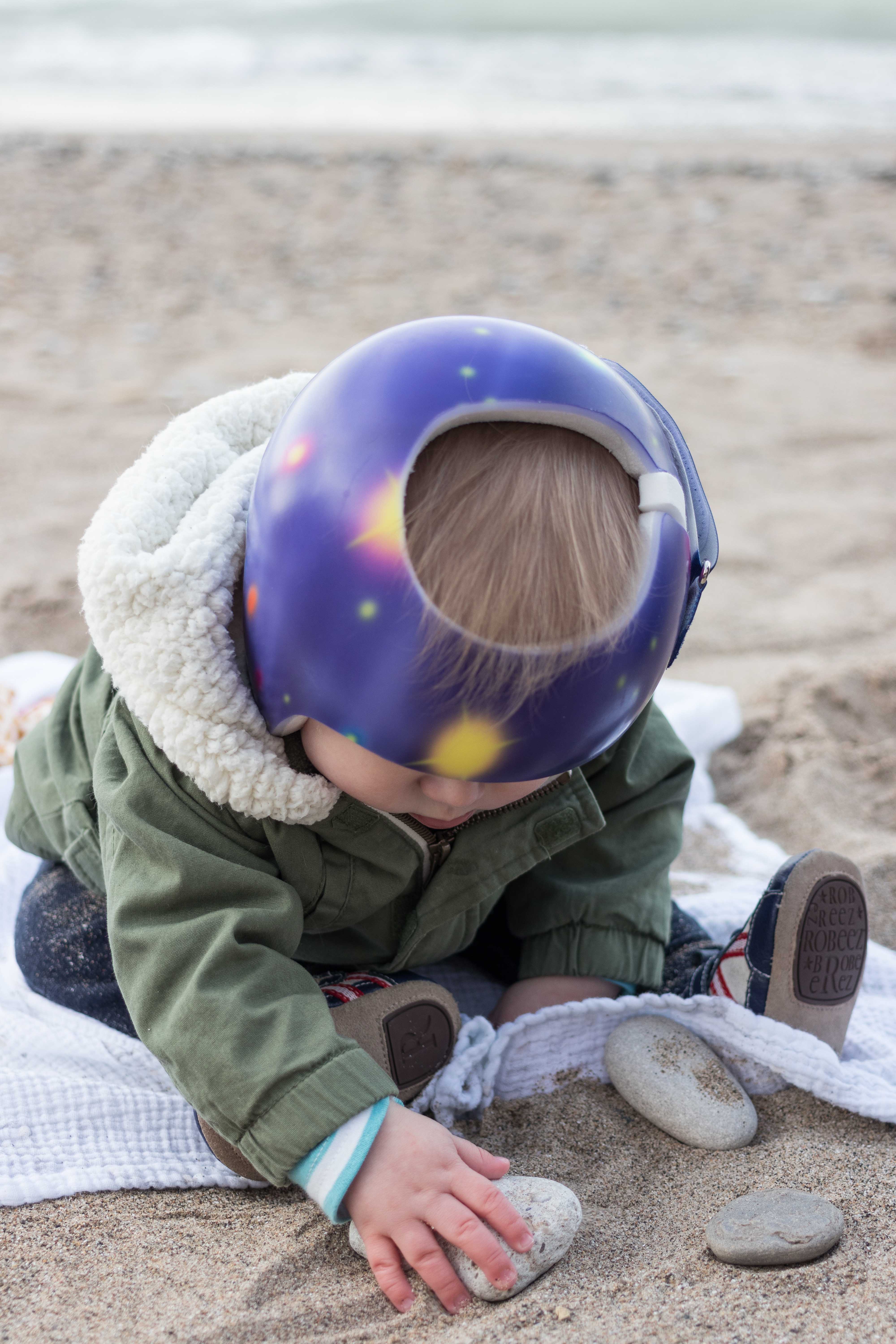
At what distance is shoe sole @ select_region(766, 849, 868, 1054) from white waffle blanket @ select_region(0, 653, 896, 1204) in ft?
0.13

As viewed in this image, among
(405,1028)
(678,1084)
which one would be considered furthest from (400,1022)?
(678,1084)

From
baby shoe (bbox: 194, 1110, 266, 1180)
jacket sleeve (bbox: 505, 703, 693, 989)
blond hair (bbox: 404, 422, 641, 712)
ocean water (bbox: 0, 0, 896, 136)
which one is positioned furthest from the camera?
ocean water (bbox: 0, 0, 896, 136)

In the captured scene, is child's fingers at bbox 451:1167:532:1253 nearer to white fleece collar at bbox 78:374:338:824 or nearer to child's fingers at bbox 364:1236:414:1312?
child's fingers at bbox 364:1236:414:1312

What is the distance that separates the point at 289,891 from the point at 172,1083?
421 millimetres

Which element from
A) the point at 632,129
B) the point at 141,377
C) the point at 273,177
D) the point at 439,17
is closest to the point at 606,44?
the point at 439,17

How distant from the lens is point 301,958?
5.07ft

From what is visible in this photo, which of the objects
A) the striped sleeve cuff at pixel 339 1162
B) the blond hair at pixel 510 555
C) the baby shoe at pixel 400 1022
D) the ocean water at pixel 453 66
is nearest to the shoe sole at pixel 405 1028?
the baby shoe at pixel 400 1022

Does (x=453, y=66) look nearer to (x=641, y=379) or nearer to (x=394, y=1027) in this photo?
(x=641, y=379)

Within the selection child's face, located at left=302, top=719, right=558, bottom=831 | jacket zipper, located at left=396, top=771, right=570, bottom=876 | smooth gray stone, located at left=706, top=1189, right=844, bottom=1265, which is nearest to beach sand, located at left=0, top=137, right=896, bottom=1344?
smooth gray stone, located at left=706, top=1189, right=844, bottom=1265

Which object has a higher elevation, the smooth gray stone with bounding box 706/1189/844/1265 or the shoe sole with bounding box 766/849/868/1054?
the shoe sole with bounding box 766/849/868/1054

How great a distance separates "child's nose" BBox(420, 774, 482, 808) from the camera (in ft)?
3.84

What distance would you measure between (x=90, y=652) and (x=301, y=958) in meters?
0.50

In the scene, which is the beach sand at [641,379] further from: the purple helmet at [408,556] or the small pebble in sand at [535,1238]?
the purple helmet at [408,556]

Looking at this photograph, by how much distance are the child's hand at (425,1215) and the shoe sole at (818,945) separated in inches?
20.6
